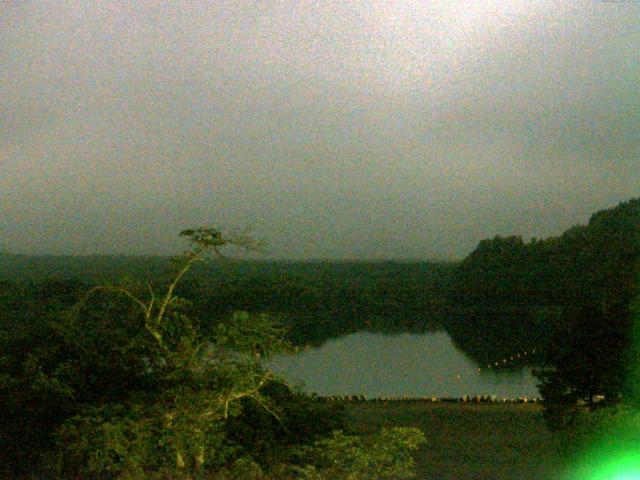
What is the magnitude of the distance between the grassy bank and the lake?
2.84 m

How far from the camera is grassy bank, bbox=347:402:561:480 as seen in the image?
8.66 meters

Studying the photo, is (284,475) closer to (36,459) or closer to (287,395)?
(287,395)

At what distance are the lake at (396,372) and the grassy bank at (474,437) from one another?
2.84 meters

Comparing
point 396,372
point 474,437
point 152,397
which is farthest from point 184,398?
point 396,372

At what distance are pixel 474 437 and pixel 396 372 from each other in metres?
11.5

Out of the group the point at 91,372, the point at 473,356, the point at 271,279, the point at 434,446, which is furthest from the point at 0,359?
the point at 473,356

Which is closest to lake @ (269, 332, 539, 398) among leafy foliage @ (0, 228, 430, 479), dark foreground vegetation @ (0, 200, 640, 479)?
dark foreground vegetation @ (0, 200, 640, 479)

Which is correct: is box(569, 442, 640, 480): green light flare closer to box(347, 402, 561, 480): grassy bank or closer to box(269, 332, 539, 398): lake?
box(347, 402, 561, 480): grassy bank

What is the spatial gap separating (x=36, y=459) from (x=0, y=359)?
1.14 m

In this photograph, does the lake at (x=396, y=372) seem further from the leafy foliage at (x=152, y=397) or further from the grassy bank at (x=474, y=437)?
the leafy foliage at (x=152, y=397)

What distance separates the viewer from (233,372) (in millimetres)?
5402

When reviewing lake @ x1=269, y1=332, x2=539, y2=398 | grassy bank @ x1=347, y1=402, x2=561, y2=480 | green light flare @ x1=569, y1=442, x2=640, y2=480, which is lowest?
lake @ x1=269, y1=332, x2=539, y2=398

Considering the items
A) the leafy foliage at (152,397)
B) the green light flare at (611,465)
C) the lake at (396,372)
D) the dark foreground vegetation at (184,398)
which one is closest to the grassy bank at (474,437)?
the dark foreground vegetation at (184,398)

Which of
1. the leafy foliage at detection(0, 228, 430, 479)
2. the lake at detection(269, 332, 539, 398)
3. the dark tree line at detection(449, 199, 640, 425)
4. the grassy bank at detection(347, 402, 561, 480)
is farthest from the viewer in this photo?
the lake at detection(269, 332, 539, 398)
